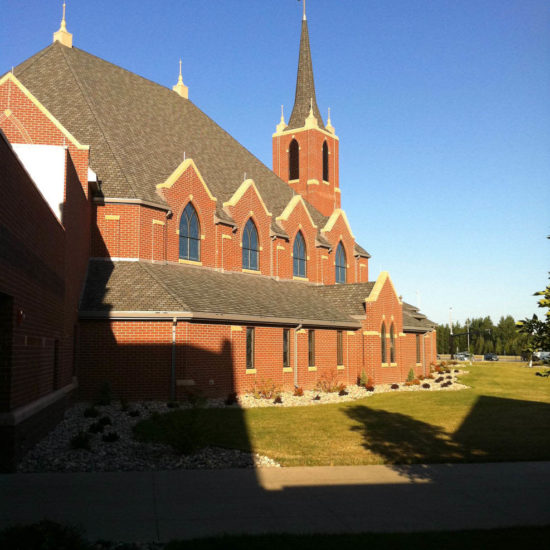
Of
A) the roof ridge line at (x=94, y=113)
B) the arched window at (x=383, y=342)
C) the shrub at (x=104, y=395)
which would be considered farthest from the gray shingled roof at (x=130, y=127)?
the shrub at (x=104, y=395)

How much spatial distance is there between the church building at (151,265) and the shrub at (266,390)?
30cm

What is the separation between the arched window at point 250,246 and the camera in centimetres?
3017

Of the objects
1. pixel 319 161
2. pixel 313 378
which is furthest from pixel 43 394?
pixel 319 161

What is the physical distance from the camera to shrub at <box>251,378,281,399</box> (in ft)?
79.2

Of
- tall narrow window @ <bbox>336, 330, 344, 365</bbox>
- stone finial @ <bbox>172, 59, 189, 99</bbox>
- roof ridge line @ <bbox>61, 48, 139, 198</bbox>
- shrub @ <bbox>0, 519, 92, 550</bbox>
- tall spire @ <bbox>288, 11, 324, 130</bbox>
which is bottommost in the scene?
shrub @ <bbox>0, 519, 92, 550</bbox>

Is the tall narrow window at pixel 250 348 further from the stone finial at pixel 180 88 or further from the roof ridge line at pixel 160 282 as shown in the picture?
the stone finial at pixel 180 88

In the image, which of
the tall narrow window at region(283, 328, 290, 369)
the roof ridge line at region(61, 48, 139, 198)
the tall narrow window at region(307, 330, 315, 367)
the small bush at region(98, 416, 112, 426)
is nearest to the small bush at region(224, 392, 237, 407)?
the tall narrow window at region(283, 328, 290, 369)

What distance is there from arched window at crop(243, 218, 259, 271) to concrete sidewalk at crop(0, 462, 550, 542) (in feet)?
64.1

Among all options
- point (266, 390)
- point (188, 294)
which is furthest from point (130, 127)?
point (266, 390)

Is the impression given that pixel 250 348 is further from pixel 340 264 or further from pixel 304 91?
pixel 304 91

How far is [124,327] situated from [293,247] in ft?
47.0

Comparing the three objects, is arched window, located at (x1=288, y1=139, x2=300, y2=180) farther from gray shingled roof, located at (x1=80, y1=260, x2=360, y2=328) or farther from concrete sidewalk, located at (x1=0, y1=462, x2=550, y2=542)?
concrete sidewalk, located at (x1=0, y1=462, x2=550, y2=542)

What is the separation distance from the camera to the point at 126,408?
18578 millimetres

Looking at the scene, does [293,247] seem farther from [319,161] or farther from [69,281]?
[69,281]
